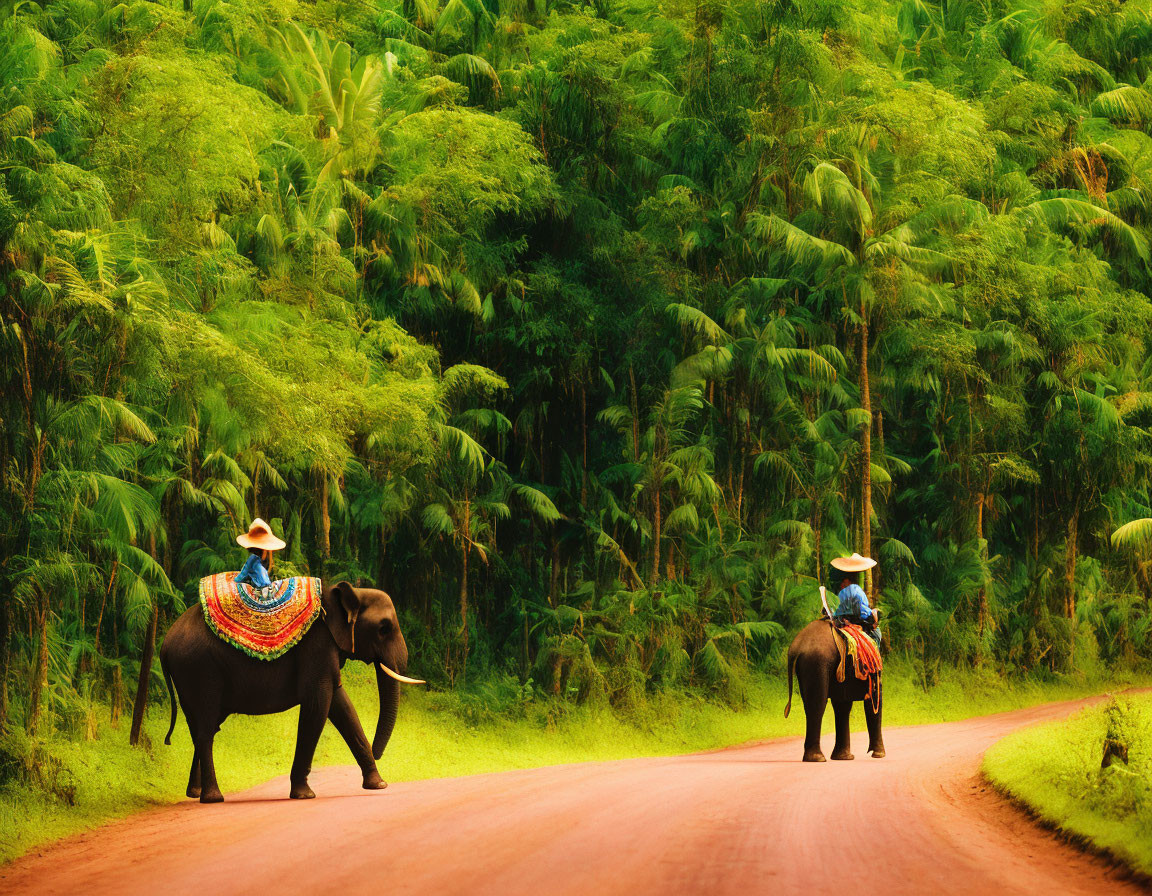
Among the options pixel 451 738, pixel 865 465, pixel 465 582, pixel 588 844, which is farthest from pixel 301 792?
pixel 865 465

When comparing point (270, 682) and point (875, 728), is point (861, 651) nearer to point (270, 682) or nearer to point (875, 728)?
point (875, 728)

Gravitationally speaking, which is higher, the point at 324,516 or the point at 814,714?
the point at 324,516

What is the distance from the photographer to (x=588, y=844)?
25.1ft

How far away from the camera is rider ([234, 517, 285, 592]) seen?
1010cm

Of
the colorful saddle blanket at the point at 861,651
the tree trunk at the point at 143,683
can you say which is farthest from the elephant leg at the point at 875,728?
the tree trunk at the point at 143,683

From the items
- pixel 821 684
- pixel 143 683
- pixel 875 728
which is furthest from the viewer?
pixel 875 728

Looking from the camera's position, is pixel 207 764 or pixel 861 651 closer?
pixel 207 764

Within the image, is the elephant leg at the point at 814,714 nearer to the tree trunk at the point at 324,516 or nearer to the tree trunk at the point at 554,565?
the tree trunk at the point at 324,516

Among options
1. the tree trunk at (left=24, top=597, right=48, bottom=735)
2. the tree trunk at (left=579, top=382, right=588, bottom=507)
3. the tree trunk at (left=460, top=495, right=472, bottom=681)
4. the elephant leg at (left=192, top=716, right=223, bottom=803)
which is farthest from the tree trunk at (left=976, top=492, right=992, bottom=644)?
the tree trunk at (left=24, top=597, right=48, bottom=735)

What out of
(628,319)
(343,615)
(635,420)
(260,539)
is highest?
(628,319)

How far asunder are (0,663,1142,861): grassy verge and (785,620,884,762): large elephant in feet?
10.2

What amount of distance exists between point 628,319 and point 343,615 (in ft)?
35.7

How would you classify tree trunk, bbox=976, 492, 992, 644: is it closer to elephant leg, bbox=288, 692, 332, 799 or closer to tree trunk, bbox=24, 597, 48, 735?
elephant leg, bbox=288, 692, 332, 799

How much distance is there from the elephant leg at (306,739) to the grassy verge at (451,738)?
103 cm
